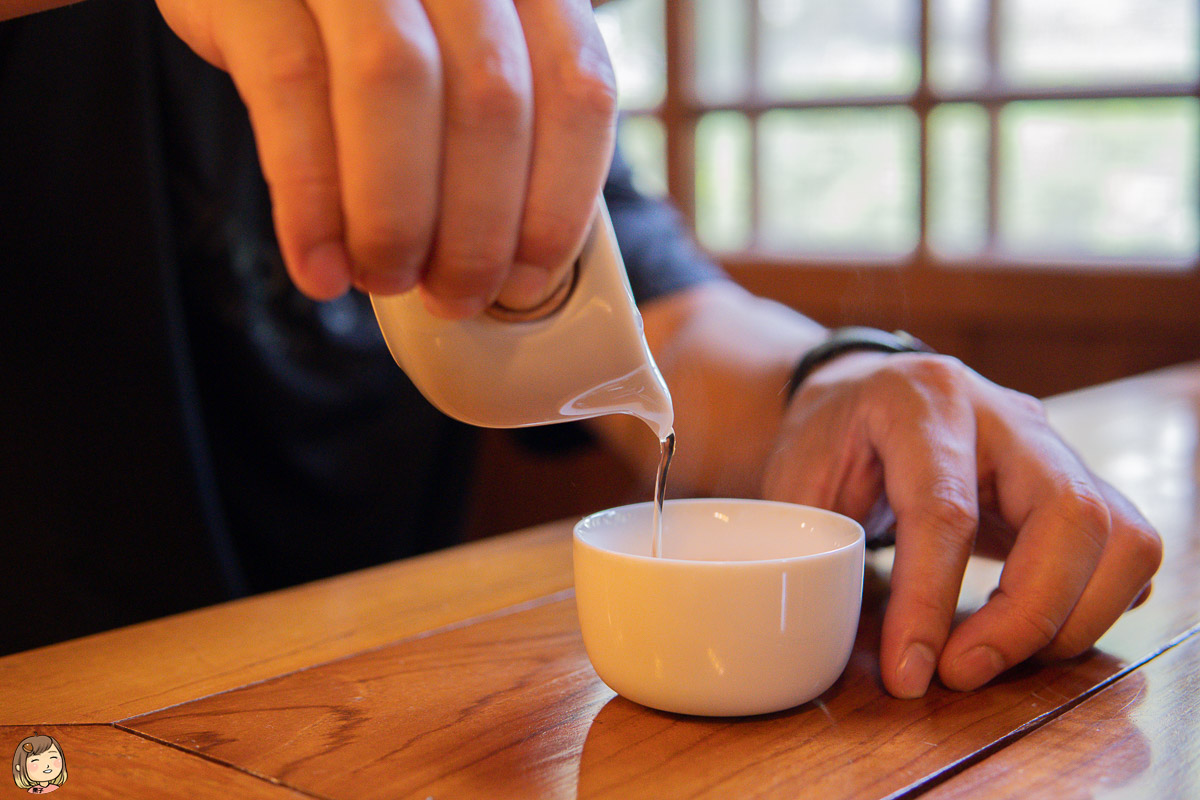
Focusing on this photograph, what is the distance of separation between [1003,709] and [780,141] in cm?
250

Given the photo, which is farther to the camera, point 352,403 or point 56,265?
point 352,403

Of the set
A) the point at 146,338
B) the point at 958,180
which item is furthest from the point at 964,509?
the point at 958,180

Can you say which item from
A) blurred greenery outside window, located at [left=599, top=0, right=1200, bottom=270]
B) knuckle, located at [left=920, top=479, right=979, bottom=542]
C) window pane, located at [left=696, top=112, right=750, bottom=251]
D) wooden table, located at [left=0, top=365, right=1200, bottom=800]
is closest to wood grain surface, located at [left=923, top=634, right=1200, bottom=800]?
wooden table, located at [left=0, top=365, right=1200, bottom=800]

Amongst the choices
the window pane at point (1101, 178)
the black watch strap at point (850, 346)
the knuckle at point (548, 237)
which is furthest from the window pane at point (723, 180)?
the knuckle at point (548, 237)

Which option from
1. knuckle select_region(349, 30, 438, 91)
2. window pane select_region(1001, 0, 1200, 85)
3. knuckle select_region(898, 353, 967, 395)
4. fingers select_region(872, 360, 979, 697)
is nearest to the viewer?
knuckle select_region(349, 30, 438, 91)

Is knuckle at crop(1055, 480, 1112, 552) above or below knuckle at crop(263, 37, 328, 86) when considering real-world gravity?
below

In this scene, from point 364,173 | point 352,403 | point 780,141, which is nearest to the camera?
point 364,173

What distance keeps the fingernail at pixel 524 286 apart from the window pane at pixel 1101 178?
7.48 feet

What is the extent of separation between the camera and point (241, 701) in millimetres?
601

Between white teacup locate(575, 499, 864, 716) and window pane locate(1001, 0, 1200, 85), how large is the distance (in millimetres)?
2221

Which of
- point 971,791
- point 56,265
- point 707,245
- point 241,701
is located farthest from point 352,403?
point 707,245

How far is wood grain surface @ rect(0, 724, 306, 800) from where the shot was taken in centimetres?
49

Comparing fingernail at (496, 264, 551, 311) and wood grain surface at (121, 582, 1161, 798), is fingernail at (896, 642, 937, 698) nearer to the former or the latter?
wood grain surface at (121, 582, 1161, 798)

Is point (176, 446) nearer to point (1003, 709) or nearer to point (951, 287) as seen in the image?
point (1003, 709)
